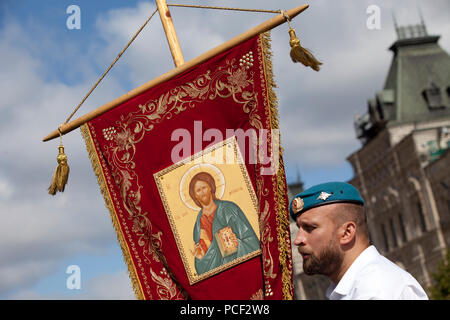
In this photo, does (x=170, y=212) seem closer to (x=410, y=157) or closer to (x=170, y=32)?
(x=170, y=32)

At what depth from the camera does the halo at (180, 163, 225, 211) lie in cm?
662

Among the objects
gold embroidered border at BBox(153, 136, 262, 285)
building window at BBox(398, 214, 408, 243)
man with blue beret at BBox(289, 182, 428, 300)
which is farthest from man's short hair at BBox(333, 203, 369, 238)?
building window at BBox(398, 214, 408, 243)

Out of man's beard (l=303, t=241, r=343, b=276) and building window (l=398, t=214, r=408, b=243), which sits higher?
building window (l=398, t=214, r=408, b=243)

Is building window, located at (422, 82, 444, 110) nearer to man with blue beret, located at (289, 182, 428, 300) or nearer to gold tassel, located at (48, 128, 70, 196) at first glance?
gold tassel, located at (48, 128, 70, 196)

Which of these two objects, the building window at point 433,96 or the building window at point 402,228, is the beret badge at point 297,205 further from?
the building window at point 433,96

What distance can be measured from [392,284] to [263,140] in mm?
3240

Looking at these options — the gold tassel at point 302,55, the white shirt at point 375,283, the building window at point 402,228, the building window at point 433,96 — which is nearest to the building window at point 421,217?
the building window at point 402,228

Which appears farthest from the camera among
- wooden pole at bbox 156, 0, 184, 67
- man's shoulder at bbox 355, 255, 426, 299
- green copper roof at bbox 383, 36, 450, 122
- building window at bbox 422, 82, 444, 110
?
green copper roof at bbox 383, 36, 450, 122

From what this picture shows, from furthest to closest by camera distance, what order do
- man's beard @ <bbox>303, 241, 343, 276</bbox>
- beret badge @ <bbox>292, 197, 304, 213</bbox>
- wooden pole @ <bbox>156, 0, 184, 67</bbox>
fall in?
1. wooden pole @ <bbox>156, 0, 184, 67</bbox>
2. beret badge @ <bbox>292, 197, 304, 213</bbox>
3. man's beard @ <bbox>303, 241, 343, 276</bbox>

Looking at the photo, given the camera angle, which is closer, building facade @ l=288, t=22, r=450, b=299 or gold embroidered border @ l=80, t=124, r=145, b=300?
gold embroidered border @ l=80, t=124, r=145, b=300

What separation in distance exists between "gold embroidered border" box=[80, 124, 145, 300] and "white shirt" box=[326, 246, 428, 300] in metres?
3.36

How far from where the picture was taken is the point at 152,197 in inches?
268
